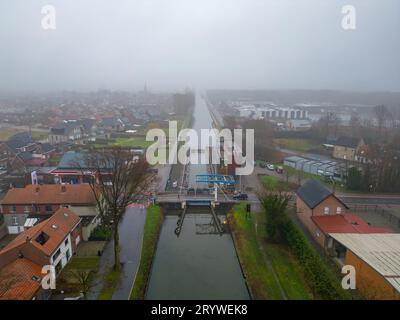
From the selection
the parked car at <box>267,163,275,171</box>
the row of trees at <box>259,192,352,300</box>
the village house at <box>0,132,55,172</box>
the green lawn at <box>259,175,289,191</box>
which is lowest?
the row of trees at <box>259,192,352,300</box>

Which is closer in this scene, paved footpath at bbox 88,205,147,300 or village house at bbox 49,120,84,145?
paved footpath at bbox 88,205,147,300

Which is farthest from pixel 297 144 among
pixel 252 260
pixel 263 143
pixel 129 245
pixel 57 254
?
pixel 57 254

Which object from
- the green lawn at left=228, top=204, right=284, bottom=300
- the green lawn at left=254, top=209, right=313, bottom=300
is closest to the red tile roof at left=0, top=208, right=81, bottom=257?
the green lawn at left=228, top=204, right=284, bottom=300

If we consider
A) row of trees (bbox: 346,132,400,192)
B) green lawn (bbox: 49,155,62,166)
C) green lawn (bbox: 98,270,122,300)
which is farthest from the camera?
green lawn (bbox: 49,155,62,166)

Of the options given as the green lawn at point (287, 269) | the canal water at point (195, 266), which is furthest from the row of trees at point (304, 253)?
the canal water at point (195, 266)

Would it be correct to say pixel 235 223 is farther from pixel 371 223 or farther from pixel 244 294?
pixel 371 223

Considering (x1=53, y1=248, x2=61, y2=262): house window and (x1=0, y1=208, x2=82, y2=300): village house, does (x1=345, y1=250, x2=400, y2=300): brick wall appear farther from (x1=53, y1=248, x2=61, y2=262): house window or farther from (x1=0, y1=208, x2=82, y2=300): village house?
(x1=53, y1=248, x2=61, y2=262): house window
